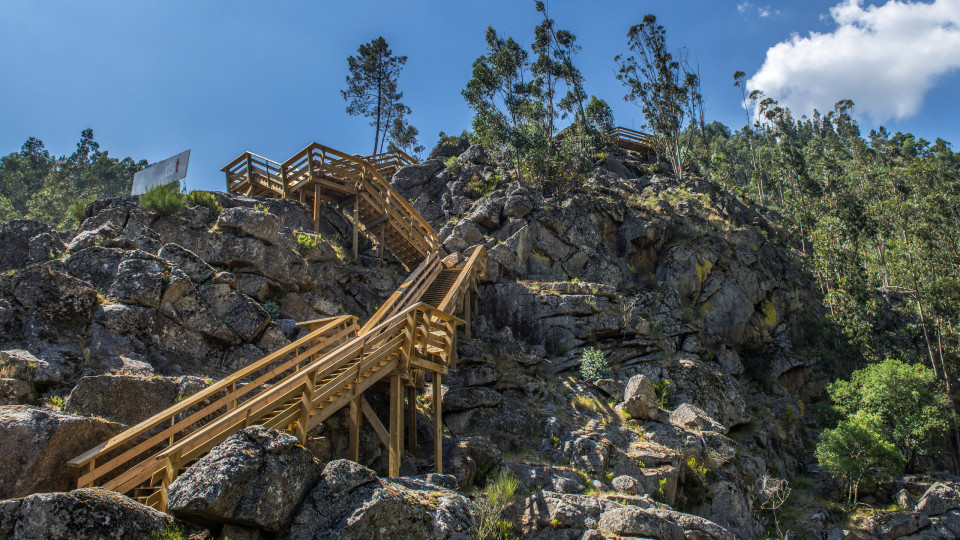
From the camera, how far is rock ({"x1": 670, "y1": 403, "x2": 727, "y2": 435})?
17094 millimetres

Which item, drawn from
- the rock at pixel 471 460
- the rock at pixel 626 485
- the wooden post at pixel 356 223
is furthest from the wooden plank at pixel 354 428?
the wooden post at pixel 356 223

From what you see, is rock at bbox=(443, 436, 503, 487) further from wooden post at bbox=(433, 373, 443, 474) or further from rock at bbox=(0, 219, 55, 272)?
rock at bbox=(0, 219, 55, 272)

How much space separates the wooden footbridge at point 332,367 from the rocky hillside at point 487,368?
67 centimetres

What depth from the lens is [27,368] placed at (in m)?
9.36

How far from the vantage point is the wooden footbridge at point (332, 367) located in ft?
25.8

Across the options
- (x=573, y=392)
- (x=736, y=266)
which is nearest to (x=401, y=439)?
(x=573, y=392)

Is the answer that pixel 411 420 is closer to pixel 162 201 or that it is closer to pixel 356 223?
pixel 356 223

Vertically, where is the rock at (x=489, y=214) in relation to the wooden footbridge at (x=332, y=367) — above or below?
above

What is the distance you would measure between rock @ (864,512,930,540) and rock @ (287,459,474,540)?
17080 mm

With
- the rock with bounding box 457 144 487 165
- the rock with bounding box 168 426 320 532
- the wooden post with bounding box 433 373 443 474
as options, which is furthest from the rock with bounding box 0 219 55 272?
the rock with bounding box 457 144 487 165

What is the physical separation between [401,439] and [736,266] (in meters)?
25.2

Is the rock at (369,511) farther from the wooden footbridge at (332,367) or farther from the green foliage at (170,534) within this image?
the wooden footbridge at (332,367)

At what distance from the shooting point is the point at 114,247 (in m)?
14.5

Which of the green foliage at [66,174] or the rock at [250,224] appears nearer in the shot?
the rock at [250,224]
